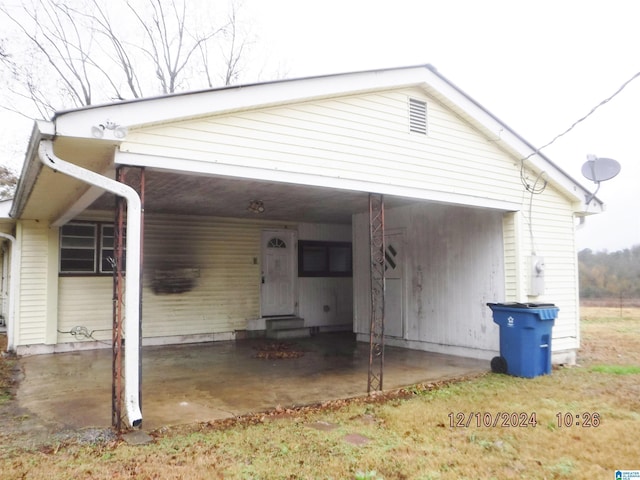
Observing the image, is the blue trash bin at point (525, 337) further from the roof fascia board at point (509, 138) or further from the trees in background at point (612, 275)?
the trees in background at point (612, 275)

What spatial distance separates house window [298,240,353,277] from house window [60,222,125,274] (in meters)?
4.34

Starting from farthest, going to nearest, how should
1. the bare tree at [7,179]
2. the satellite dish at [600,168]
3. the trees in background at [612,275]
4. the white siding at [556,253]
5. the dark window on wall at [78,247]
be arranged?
the trees in background at [612,275]
the bare tree at [7,179]
the dark window on wall at [78,247]
the white siding at [556,253]
the satellite dish at [600,168]

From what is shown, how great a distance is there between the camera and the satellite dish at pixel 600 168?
712 centimetres

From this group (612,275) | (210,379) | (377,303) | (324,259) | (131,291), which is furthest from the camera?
(612,275)

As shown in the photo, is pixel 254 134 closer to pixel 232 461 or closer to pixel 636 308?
pixel 232 461

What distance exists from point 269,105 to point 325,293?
7.35 meters

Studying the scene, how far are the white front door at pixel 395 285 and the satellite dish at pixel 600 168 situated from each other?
3496 mm

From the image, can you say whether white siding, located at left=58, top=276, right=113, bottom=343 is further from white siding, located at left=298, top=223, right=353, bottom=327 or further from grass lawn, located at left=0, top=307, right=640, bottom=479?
grass lawn, located at left=0, top=307, right=640, bottom=479

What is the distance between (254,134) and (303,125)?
64 centimetres

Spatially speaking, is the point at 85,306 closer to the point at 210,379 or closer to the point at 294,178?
the point at 210,379

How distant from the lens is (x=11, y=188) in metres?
19.2

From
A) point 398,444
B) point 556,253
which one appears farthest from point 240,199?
point 556,253

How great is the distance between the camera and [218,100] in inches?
177
